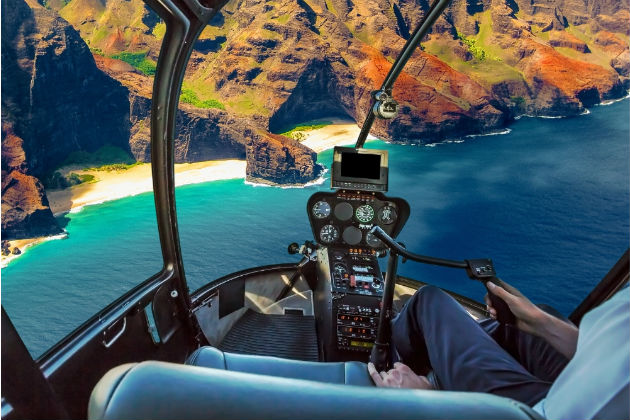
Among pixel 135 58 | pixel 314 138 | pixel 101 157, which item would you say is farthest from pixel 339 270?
pixel 135 58

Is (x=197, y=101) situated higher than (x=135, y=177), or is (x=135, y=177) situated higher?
(x=197, y=101)

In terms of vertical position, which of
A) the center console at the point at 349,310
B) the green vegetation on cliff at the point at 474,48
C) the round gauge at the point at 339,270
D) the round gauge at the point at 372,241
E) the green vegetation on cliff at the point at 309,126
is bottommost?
the center console at the point at 349,310

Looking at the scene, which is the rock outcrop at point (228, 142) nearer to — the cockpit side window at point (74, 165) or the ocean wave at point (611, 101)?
the cockpit side window at point (74, 165)

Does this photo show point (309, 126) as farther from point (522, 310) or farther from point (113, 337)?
point (522, 310)

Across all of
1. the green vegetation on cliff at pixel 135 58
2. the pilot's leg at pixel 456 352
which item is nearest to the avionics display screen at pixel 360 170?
the pilot's leg at pixel 456 352

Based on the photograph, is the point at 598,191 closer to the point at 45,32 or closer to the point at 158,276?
the point at 158,276

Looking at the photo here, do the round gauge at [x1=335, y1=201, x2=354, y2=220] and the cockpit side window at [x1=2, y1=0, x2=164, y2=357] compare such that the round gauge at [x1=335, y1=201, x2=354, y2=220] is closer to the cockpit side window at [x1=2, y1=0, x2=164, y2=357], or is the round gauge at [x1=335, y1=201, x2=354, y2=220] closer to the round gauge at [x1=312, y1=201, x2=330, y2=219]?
the round gauge at [x1=312, y1=201, x2=330, y2=219]

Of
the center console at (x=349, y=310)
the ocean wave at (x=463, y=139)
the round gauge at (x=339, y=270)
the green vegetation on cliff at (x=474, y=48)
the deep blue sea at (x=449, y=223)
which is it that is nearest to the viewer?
the center console at (x=349, y=310)
